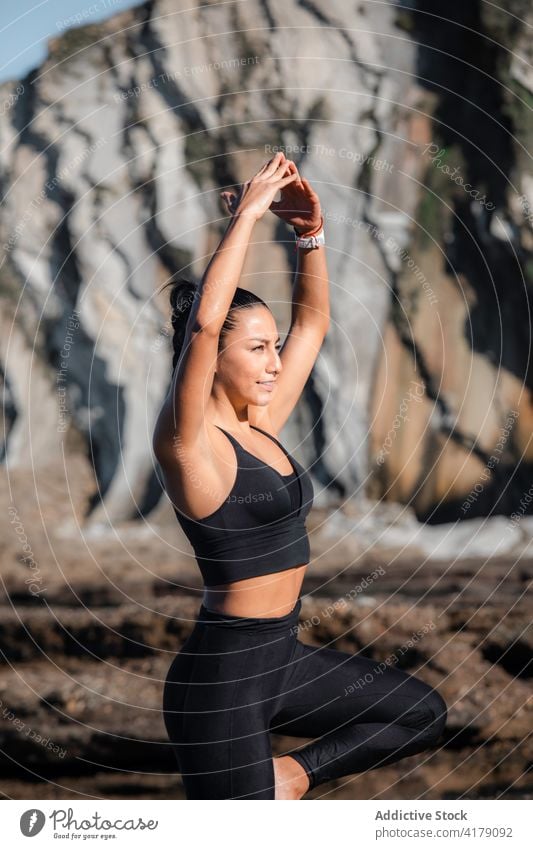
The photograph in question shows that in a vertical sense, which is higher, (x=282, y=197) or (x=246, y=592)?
(x=282, y=197)

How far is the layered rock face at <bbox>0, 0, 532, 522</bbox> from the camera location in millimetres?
9820

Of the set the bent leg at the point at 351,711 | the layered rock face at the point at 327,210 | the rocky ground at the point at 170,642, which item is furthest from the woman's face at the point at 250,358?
the layered rock face at the point at 327,210

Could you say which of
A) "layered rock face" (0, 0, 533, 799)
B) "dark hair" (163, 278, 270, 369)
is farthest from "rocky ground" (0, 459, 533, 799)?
"dark hair" (163, 278, 270, 369)

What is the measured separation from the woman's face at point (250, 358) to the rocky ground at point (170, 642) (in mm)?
2903

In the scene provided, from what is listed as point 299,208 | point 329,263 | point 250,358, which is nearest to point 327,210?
point 329,263

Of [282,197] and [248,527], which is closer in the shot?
[248,527]

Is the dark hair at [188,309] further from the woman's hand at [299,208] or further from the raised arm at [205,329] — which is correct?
the woman's hand at [299,208]

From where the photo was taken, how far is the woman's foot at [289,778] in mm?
2541

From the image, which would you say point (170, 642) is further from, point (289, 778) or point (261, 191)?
point (261, 191)

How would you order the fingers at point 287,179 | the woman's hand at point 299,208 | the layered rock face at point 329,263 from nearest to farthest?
the fingers at point 287,179 → the woman's hand at point 299,208 → the layered rock face at point 329,263

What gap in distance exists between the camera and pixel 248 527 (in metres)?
2.51

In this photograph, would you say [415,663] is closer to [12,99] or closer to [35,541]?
[35,541]

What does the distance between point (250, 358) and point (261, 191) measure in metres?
0.44
